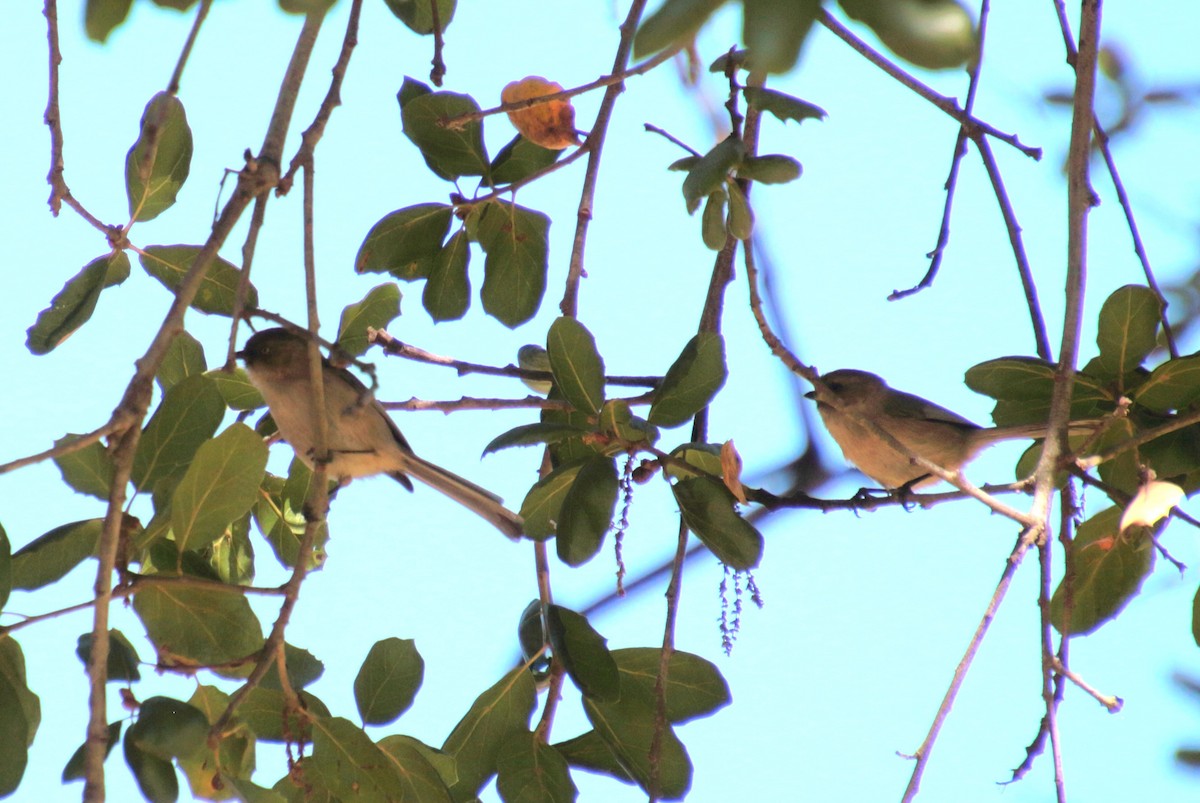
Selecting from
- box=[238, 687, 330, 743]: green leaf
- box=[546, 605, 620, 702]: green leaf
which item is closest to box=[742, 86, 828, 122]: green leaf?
box=[546, 605, 620, 702]: green leaf

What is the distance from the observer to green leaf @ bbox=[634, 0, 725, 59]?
891 millimetres

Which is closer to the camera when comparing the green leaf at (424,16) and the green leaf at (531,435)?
the green leaf at (531,435)

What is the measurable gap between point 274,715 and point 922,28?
210cm

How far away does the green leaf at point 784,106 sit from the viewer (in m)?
2.41

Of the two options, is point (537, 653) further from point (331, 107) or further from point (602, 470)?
point (331, 107)

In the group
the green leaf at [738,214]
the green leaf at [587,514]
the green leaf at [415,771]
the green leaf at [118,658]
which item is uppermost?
the green leaf at [738,214]

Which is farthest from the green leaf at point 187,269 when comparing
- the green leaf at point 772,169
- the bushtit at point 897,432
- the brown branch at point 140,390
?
the bushtit at point 897,432

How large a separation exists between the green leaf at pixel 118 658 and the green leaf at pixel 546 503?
928 mm

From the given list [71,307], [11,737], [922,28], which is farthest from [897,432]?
[922,28]

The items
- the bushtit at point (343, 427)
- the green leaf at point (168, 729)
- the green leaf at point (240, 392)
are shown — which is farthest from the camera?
the bushtit at point (343, 427)

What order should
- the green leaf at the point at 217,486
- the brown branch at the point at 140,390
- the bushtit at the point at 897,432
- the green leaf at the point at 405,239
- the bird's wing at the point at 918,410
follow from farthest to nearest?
the bird's wing at the point at 918,410
the bushtit at the point at 897,432
the green leaf at the point at 405,239
the green leaf at the point at 217,486
the brown branch at the point at 140,390

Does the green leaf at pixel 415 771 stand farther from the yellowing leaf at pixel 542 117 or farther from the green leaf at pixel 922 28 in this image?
the green leaf at pixel 922 28

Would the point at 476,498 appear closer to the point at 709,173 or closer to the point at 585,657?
the point at 585,657

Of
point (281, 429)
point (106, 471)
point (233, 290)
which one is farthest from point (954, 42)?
point (281, 429)
